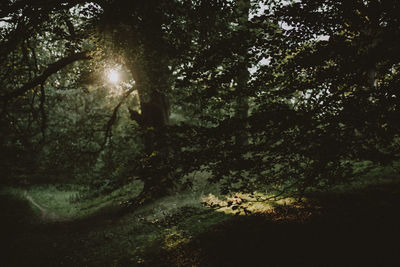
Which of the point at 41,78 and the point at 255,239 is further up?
the point at 41,78

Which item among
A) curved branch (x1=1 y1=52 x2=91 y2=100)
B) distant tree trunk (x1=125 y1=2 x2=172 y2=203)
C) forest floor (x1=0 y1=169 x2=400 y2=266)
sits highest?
curved branch (x1=1 y1=52 x2=91 y2=100)

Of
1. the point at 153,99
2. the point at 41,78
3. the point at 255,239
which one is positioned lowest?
the point at 255,239

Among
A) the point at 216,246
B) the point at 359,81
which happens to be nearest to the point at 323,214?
the point at 216,246

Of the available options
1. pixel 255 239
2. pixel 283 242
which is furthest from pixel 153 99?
pixel 283 242

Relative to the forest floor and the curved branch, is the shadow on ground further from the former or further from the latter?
the curved branch

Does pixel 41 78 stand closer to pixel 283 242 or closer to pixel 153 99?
pixel 153 99

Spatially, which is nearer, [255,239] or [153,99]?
[255,239]

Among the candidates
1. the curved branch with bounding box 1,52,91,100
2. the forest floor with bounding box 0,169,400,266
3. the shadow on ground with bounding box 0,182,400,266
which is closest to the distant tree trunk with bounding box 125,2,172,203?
the forest floor with bounding box 0,169,400,266

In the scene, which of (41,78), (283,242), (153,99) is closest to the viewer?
(283,242)

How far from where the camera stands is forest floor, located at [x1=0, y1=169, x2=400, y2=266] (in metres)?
4.07

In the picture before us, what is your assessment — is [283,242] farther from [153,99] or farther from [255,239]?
[153,99]

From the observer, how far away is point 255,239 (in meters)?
5.33

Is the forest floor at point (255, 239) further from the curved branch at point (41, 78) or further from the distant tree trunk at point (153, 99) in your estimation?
the curved branch at point (41, 78)

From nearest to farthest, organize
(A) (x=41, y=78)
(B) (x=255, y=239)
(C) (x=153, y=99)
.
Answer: (B) (x=255, y=239)
(A) (x=41, y=78)
(C) (x=153, y=99)
